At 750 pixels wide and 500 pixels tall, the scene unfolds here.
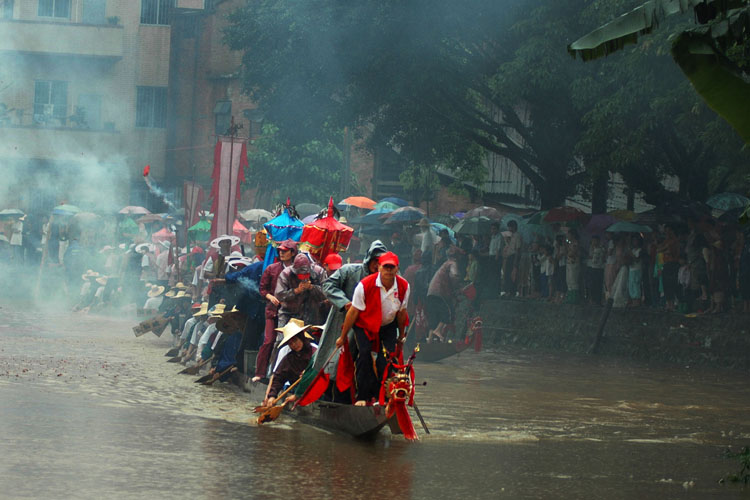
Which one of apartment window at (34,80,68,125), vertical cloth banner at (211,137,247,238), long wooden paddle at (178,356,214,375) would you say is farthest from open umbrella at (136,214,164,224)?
long wooden paddle at (178,356,214,375)

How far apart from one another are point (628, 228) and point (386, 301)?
14.4 metres

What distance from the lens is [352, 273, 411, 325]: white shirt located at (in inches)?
419

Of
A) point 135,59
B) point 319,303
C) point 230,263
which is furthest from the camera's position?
point 135,59

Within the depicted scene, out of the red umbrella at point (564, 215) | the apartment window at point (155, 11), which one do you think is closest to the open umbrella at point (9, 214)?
the apartment window at point (155, 11)

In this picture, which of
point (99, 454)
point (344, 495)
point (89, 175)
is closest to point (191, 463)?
point (99, 454)

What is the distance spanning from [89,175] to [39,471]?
40.8 meters

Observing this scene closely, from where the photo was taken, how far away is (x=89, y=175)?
157 ft

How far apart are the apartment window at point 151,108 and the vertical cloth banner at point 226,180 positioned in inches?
1232

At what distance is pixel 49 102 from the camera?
48.8m

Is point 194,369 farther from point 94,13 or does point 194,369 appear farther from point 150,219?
point 94,13

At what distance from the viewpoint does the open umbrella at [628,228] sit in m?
24.1

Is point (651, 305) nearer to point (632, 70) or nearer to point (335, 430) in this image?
point (632, 70)

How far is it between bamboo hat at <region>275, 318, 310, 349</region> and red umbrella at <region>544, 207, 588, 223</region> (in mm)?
13770

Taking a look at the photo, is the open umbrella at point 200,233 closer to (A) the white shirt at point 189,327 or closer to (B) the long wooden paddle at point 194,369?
(A) the white shirt at point 189,327
